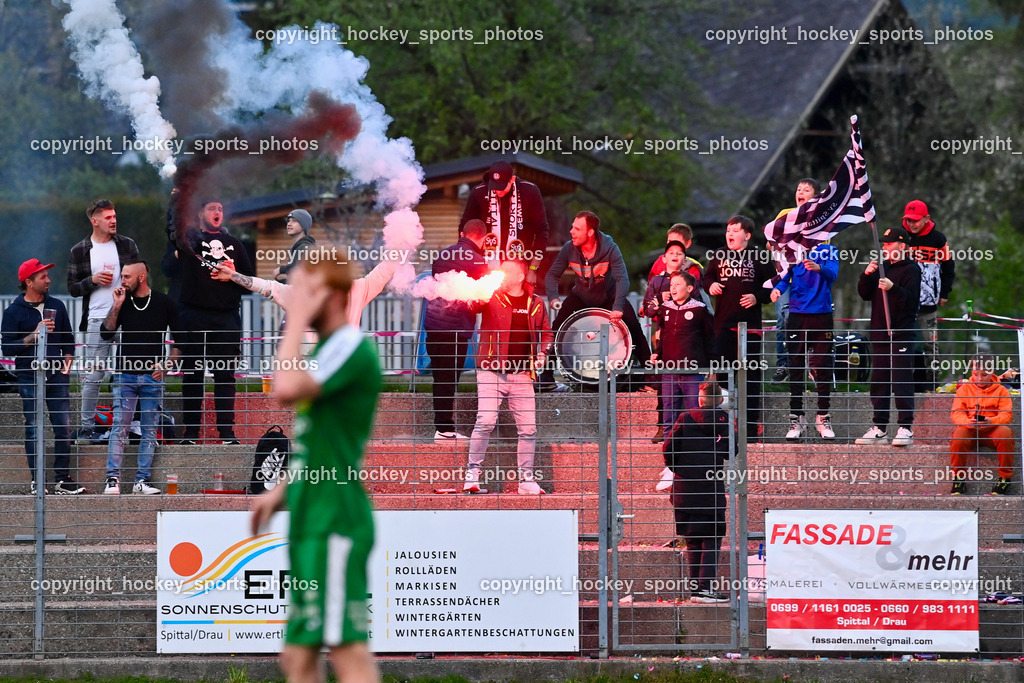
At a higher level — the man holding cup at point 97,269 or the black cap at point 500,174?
the black cap at point 500,174

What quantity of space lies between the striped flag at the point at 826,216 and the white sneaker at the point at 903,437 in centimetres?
200

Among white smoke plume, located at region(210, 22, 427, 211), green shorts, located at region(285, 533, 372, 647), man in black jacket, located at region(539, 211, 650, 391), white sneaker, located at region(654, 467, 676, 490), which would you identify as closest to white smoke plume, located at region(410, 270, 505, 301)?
man in black jacket, located at region(539, 211, 650, 391)

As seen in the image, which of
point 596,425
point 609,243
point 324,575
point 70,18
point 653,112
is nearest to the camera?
point 324,575

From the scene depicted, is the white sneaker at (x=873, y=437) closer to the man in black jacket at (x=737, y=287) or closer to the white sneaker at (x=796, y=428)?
the white sneaker at (x=796, y=428)

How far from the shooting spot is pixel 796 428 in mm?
11633

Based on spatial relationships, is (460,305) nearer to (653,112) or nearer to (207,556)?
(207,556)

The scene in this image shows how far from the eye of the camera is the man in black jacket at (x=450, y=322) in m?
10.8

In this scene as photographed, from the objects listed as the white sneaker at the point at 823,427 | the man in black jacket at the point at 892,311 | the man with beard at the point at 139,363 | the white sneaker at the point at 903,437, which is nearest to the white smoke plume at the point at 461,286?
the man with beard at the point at 139,363

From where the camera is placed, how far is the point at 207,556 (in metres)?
9.45

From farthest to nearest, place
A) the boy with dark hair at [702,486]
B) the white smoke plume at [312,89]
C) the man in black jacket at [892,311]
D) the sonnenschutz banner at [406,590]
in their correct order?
1. the white smoke plume at [312,89]
2. the man in black jacket at [892,311]
3. the boy with dark hair at [702,486]
4. the sonnenschutz banner at [406,590]

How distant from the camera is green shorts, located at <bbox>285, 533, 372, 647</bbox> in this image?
5.52 metres

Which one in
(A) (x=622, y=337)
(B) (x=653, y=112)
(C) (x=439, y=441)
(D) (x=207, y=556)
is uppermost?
(B) (x=653, y=112)

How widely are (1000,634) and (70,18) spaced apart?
35.5 ft

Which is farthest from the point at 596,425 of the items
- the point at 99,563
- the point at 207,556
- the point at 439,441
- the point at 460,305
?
the point at 99,563
